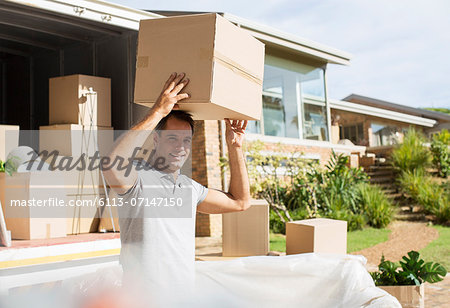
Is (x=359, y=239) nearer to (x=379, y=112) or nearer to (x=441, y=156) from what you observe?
(x=441, y=156)

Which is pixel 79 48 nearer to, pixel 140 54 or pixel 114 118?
pixel 114 118

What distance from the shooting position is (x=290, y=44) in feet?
40.0

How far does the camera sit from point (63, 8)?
229 inches

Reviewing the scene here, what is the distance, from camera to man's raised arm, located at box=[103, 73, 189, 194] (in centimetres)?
174

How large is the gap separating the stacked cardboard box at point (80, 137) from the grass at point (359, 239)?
3.42 m

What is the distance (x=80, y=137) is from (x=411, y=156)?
11.2 meters

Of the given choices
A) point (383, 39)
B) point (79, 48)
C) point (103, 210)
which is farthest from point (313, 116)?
point (383, 39)

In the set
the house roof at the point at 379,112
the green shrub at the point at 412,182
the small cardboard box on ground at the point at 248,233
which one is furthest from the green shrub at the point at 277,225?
the house roof at the point at 379,112

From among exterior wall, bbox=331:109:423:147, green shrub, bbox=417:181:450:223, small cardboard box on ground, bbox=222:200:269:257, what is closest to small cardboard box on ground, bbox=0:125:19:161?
small cardboard box on ground, bbox=222:200:269:257

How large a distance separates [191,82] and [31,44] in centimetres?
712

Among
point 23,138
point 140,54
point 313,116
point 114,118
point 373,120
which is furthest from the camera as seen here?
point 373,120

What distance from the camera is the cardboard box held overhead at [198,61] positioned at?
6.95 feet

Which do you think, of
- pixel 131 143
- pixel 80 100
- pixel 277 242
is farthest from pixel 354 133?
pixel 131 143

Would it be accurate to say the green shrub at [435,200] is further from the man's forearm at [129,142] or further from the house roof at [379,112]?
the man's forearm at [129,142]
